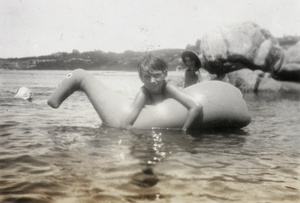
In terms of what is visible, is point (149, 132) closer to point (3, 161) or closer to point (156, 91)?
point (156, 91)

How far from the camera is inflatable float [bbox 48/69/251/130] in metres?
4.78

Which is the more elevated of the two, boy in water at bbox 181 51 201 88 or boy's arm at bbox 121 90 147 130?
boy in water at bbox 181 51 201 88

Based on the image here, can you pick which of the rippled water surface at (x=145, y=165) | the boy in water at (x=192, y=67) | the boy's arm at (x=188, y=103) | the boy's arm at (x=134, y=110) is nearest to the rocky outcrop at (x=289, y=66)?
the boy in water at (x=192, y=67)

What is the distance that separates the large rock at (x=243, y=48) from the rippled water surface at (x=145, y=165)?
37.7 feet

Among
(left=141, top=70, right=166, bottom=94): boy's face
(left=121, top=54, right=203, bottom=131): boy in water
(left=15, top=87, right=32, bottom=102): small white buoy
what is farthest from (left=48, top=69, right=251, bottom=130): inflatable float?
(left=15, top=87, right=32, bottom=102): small white buoy

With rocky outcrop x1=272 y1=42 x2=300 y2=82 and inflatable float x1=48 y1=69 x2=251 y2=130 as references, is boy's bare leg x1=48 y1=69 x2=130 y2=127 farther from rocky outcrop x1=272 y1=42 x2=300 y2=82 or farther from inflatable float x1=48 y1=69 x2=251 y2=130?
rocky outcrop x1=272 y1=42 x2=300 y2=82

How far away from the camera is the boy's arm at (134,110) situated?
4.71 m

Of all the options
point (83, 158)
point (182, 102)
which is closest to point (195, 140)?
point (182, 102)

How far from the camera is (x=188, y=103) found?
4.59 m

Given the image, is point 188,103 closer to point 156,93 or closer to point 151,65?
point 156,93

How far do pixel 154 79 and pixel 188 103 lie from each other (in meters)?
0.60

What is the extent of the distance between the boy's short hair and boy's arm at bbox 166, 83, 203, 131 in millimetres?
307

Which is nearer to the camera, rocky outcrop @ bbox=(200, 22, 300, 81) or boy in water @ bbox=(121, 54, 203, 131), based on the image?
boy in water @ bbox=(121, 54, 203, 131)

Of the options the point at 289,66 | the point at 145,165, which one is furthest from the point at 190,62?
the point at 289,66
